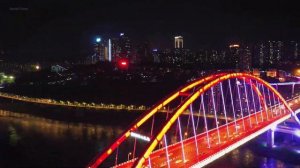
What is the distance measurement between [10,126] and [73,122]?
6.34 meters

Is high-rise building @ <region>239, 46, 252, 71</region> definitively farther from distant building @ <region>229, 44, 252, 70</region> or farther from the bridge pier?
the bridge pier

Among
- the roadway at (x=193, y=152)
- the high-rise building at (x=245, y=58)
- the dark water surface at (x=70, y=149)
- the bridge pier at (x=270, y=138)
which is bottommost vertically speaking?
the dark water surface at (x=70, y=149)

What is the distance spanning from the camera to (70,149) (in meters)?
28.6

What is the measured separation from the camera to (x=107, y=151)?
1430 cm

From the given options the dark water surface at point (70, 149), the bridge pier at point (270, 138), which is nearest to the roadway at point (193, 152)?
the dark water surface at point (70, 149)

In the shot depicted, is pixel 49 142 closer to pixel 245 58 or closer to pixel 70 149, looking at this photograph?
pixel 70 149

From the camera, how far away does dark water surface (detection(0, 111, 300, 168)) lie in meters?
24.7

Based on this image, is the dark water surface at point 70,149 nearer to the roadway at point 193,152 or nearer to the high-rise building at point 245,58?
the roadway at point 193,152

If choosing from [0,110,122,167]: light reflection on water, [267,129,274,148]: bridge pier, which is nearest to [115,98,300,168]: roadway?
[267,129,274,148]: bridge pier

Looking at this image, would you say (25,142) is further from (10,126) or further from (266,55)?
(266,55)

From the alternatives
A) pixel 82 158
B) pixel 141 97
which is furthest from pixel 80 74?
pixel 82 158

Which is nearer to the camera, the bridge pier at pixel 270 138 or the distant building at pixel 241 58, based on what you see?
the bridge pier at pixel 270 138

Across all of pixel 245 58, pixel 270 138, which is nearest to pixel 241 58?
pixel 245 58

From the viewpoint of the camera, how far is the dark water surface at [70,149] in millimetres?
24688
